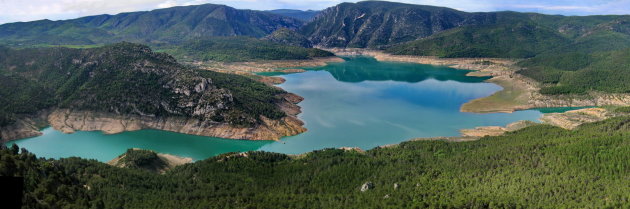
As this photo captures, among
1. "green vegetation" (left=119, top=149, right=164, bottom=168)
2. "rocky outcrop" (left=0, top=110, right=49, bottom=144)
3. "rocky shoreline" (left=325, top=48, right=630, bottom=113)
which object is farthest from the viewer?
"rocky shoreline" (left=325, top=48, right=630, bottom=113)

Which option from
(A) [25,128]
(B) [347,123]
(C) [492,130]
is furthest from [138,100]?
(C) [492,130]

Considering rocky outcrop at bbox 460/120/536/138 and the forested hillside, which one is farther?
the forested hillside

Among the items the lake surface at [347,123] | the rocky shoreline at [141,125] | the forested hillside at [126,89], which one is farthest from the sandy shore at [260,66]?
the rocky shoreline at [141,125]

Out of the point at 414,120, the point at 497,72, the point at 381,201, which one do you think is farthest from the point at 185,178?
the point at 497,72

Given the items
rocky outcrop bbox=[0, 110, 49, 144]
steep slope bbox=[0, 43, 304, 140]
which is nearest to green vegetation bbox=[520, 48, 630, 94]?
steep slope bbox=[0, 43, 304, 140]

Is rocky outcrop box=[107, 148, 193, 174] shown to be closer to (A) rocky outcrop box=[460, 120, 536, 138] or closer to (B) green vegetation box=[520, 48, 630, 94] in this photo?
(A) rocky outcrop box=[460, 120, 536, 138]

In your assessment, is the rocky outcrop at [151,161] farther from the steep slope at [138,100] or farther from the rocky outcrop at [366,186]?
the rocky outcrop at [366,186]

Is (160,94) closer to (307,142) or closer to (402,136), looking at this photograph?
(307,142)
